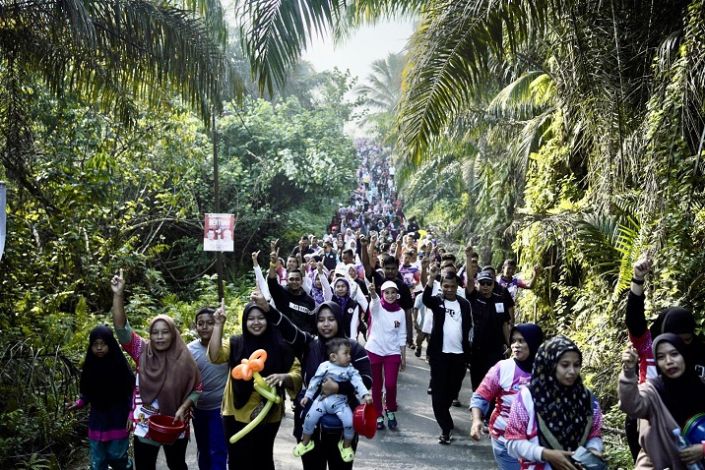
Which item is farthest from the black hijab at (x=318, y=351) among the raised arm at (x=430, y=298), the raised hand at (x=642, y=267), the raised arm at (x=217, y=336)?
the raised arm at (x=430, y=298)

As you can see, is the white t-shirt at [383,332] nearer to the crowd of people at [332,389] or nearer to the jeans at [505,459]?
the crowd of people at [332,389]

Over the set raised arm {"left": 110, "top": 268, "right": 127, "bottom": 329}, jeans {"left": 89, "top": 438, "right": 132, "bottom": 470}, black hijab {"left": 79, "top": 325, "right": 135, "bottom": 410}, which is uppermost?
raised arm {"left": 110, "top": 268, "right": 127, "bottom": 329}

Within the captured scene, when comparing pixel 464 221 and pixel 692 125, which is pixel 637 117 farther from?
pixel 464 221

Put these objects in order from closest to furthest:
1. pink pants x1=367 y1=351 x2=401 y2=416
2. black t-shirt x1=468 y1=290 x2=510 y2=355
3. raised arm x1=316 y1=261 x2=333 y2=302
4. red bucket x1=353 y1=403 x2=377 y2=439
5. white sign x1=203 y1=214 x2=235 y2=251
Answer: red bucket x1=353 y1=403 x2=377 y2=439
pink pants x1=367 y1=351 x2=401 y2=416
black t-shirt x1=468 y1=290 x2=510 y2=355
raised arm x1=316 y1=261 x2=333 y2=302
white sign x1=203 y1=214 x2=235 y2=251

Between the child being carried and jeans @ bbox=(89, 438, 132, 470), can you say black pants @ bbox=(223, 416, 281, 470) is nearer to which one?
the child being carried

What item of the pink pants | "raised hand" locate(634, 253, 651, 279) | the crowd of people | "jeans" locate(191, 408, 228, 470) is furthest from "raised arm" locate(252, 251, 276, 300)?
"raised hand" locate(634, 253, 651, 279)

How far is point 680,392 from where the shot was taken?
14.3ft

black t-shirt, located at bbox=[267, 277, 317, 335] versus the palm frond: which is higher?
the palm frond

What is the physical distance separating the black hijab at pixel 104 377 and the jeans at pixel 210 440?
2.34 feet

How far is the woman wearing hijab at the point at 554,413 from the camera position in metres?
4.12

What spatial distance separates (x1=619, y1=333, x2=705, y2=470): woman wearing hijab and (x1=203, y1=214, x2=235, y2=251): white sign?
10.3 metres

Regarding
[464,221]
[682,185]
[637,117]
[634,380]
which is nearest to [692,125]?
[682,185]

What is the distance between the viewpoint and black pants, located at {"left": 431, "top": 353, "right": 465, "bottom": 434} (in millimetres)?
7914

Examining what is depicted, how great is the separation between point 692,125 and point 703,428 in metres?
4.67
